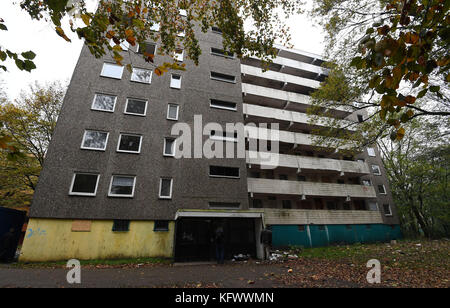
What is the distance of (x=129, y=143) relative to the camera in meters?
14.4

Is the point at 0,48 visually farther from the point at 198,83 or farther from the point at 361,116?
the point at 361,116

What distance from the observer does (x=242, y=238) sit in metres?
13.1

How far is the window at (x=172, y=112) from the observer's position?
1614 cm

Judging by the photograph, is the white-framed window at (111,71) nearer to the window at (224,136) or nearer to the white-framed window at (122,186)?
the white-framed window at (122,186)

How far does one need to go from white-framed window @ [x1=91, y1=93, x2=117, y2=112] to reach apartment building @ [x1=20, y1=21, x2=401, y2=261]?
0.27 ft

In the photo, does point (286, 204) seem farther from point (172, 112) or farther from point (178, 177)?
point (172, 112)

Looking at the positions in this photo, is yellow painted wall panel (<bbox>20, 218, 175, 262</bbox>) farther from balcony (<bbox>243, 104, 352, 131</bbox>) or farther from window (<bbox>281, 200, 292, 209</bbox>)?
balcony (<bbox>243, 104, 352, 131</bbox>)

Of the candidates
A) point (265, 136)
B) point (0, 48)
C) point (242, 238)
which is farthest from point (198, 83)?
point (0, 48)

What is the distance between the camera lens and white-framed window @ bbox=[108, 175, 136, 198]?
13.0 meters

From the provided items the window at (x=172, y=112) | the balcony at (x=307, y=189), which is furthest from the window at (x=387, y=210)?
the window at (x=172, y=112)

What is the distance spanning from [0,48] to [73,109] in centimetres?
1393

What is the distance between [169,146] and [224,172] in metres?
4.59

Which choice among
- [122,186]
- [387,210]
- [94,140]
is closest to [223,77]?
[94,140]

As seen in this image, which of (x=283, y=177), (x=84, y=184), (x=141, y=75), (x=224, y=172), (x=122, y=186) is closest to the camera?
(x=84, y=184)
